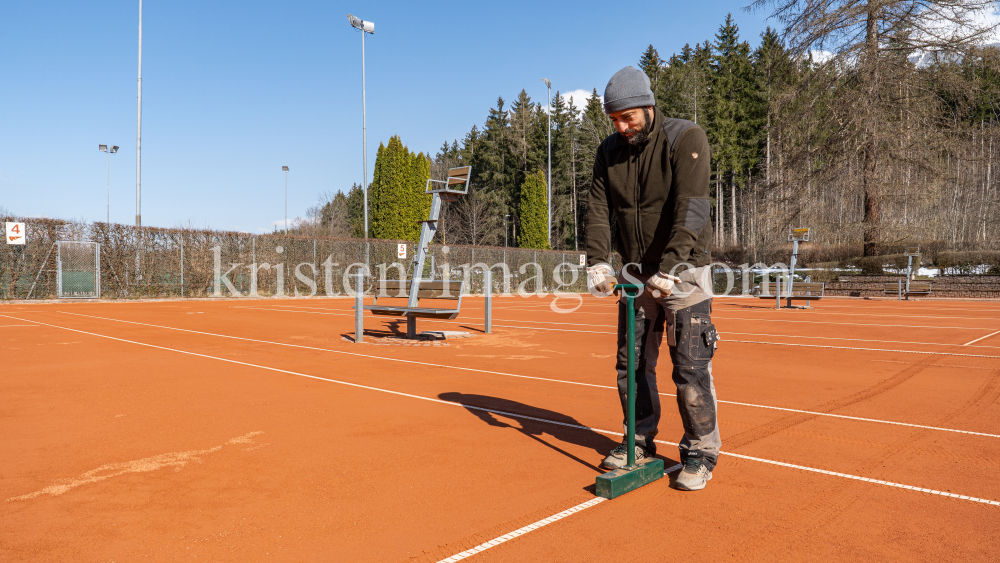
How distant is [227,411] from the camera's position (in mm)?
5023

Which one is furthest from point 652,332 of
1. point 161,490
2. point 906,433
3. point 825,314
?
point 825,314

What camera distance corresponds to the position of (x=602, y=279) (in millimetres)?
3330

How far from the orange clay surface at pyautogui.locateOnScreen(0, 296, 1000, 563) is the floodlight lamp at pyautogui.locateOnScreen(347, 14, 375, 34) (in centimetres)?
2767

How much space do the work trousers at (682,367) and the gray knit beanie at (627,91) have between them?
970mm

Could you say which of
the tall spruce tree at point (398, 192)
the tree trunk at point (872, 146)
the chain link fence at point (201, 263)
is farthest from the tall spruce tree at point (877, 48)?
the tall spruce tree at point (398, 192)

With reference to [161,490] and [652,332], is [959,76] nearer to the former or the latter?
[652,332]

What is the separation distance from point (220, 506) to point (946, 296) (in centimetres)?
3176

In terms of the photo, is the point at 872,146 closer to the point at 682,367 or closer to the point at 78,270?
the point at 682,367

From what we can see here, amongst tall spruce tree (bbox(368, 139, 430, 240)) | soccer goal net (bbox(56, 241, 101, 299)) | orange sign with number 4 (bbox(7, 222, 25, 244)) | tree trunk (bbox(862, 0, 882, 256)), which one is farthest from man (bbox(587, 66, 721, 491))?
tall spruce tree (bbox(368, 139, 430, 240))

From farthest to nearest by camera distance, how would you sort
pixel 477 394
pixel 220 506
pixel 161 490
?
pixel 477 394
pixel 161 490
pixel 220 506

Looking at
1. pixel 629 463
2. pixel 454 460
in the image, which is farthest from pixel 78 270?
pixel 629 463

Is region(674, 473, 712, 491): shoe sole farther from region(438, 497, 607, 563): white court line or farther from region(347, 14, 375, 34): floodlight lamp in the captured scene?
A: region(347, 14, 375, 34): floodlight lamp

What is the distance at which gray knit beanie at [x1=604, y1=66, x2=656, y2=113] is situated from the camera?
10.3 feet

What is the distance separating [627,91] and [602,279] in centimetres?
98
